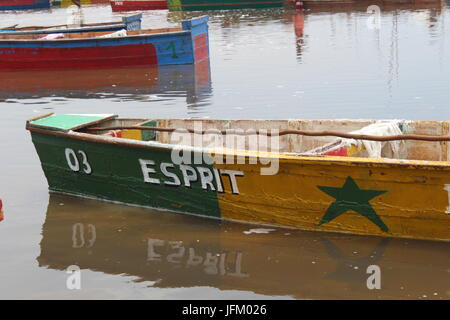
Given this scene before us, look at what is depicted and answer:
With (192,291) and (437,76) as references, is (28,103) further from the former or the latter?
(192,291)

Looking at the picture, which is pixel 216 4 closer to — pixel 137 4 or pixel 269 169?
pixel 137 4

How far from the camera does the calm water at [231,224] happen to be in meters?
6.70

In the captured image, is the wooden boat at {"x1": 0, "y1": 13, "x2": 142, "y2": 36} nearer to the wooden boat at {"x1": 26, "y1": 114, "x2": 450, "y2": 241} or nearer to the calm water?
the calm water

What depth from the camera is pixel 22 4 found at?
50312 millimetres

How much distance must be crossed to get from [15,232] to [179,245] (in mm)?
1896

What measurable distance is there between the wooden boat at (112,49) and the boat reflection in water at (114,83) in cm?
20

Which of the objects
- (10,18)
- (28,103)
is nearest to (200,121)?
(28,103)

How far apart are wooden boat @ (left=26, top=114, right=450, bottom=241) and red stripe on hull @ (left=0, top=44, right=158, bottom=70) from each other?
995 cm

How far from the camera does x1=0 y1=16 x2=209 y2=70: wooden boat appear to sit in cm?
1889

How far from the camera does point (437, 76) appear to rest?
1619cm

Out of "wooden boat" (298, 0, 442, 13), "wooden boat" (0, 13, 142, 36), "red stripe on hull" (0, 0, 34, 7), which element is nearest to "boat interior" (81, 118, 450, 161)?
"wooden boat" (0, 13, 142, 36)

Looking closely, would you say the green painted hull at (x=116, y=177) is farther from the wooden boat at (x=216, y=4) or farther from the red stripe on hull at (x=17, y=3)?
the red stripe on hull at (x=17, y=3)

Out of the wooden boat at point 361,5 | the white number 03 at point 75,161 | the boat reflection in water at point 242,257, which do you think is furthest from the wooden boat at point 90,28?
the wooden boat at point 361,5

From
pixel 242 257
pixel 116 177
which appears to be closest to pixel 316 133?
pixel 242 257
